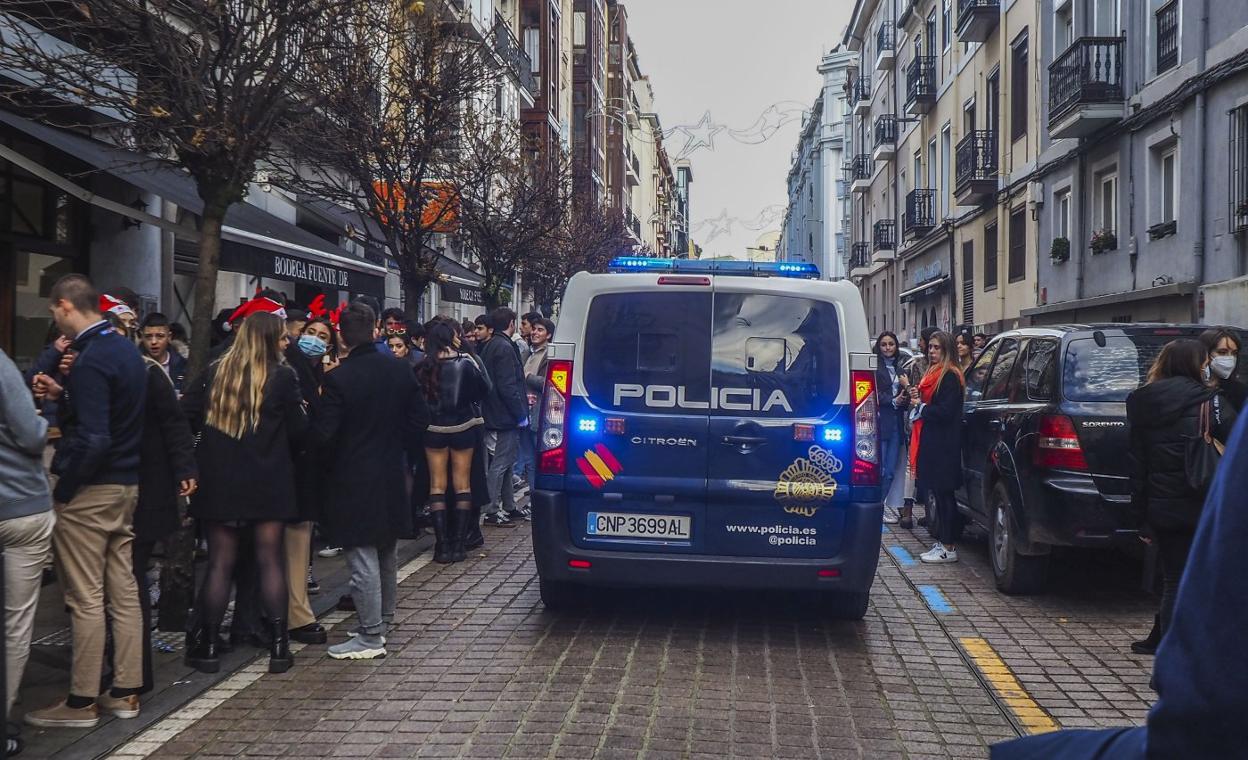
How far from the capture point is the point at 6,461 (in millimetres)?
4805

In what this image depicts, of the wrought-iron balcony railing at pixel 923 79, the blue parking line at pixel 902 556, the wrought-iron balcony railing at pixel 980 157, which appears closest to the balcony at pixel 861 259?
the wrought-iron balcony railing at pixel 923 79

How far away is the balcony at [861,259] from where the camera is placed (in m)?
55.2

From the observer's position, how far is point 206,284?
25.3ft

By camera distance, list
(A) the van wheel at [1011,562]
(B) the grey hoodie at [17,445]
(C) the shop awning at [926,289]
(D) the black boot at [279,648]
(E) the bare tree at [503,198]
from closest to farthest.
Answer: (B) the grey hoodie at [17,445]
(D) the black boot at [279,648]
(A) the van wheel at [1011,562]
(E) the bare tree at [503,198]
(C) the shop awning at [926,289]

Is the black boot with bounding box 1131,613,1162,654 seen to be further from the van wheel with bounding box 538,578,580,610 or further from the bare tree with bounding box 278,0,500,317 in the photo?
the bare tree with bounding box 278,0,500,317

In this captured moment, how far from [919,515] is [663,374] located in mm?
7141

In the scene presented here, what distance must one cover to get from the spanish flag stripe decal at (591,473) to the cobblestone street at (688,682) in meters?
0.87

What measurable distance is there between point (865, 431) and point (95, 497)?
3.88 m

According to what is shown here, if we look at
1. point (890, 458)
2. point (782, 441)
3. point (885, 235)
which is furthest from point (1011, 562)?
point (885, 235)

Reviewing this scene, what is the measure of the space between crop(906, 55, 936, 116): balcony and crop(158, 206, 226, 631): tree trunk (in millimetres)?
33268

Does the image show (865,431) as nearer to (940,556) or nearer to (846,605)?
(846,605)

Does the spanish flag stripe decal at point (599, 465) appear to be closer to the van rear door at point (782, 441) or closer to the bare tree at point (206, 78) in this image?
the van rear door at point (782, 441)

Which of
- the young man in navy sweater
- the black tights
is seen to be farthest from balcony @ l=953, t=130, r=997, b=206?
the young man in navy sweater

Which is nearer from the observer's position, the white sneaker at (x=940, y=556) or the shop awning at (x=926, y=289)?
the white sneaker at (x=940, y=556)
